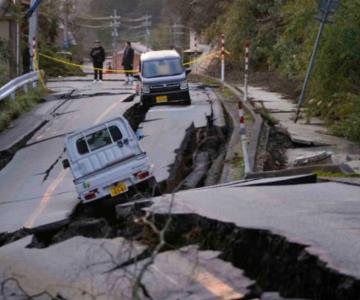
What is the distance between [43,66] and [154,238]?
118 ft

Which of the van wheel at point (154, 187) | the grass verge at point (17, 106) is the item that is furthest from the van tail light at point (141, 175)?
the grass verge at point (17, 106)

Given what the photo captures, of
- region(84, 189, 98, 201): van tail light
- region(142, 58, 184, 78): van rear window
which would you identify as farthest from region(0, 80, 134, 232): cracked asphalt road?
region(142, 58, 184, 78): van rear window

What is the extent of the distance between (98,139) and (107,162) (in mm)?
539

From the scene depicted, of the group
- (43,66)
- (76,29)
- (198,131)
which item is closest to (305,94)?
(198,131)

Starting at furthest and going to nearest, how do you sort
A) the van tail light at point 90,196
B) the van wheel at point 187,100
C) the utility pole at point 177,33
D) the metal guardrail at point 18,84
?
the utility pole at point 177,33, the van wheel at point 187,100, the metal guardrail at point 18,84, the van tail light at point 90,196

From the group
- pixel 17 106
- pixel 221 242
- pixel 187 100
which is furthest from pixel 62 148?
pixel 221 242

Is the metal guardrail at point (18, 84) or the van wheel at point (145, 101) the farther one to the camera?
the van wheel at point (145, 101)

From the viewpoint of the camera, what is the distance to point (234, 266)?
7945 mm

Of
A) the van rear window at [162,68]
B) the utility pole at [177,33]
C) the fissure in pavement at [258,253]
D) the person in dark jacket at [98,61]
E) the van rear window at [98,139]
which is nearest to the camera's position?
the fissure in pavement at [258,253]

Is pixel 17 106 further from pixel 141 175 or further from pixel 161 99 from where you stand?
pixel 141 175

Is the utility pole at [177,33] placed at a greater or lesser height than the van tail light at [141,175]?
lesser

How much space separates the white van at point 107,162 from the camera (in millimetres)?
13938

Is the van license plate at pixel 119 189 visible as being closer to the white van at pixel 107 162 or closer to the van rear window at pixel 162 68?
the white van at pixel 107 162

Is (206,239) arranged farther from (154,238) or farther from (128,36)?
(128,36)
